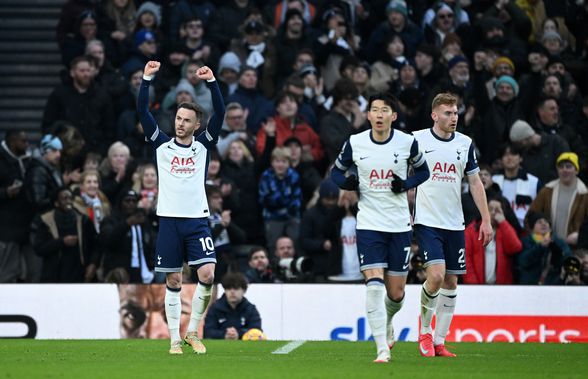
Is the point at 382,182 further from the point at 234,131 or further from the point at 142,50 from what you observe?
the point at 142,50

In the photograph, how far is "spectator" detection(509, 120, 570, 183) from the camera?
2042 centimetres

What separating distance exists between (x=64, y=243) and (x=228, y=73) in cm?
442

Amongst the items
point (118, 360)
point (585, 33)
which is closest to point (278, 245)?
point (118, 360)

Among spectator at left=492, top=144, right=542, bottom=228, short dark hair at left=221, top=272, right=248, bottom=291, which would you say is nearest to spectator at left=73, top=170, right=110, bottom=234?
short dark hair at left=221, top=272, right=248, bottom=291

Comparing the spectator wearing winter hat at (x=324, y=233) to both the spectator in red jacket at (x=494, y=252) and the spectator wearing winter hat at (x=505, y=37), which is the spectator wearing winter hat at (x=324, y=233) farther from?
the spectator wearing winter hat at (x=505, y=37)

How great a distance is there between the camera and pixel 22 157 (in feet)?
64.3

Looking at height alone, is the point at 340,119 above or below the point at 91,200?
above

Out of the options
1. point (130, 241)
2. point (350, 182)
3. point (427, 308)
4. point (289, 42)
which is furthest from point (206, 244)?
point (289, 42)

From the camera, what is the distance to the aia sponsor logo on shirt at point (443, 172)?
13211mm

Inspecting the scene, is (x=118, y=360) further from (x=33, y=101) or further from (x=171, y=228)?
(x=33, y=101)

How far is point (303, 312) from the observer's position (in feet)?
59.2

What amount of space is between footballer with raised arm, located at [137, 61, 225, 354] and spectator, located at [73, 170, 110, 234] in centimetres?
578

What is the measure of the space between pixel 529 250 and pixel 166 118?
607cm

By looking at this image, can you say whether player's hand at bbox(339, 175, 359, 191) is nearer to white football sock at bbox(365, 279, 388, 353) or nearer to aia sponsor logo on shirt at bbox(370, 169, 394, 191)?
aia sponsor logo on shirt at bbox(370, 169, 394, 191)
